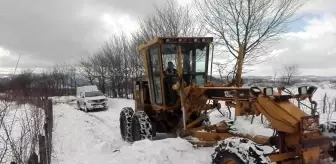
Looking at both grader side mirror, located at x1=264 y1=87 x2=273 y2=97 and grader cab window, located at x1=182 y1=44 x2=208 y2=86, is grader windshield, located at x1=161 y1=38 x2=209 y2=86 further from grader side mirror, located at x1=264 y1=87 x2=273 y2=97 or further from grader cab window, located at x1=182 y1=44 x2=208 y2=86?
grader side mirror, located at x1=264 y1=87 x2=273 y2=97

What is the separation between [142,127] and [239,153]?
4.54m

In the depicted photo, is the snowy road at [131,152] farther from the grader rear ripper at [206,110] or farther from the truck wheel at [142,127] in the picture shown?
the truck wheel at [142,127]

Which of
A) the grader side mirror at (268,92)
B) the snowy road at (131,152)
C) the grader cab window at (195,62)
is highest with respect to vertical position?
the grader cab window at (195,62)

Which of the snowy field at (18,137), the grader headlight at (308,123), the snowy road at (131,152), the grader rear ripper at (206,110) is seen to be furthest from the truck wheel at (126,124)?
the grader headlight at (308,123)

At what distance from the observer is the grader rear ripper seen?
496 cm

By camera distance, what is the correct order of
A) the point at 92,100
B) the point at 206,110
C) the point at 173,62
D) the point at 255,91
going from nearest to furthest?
1. the point at 255,91
2. the point at 206,110
3. the point at 173,62
4. the point at 92,100

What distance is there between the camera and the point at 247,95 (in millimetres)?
5758

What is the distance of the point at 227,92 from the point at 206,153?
147 centimetres

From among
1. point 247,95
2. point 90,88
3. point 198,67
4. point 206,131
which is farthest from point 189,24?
point 247,95

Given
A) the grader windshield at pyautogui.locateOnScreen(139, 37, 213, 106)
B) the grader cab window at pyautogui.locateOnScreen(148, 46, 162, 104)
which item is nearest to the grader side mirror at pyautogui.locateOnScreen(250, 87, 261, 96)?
the grader windshield at pyautogui.locateOnScreen(139, 37, 213, 106)

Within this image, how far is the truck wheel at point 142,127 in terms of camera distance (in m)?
9.06

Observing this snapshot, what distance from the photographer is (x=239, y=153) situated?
16.0 ft

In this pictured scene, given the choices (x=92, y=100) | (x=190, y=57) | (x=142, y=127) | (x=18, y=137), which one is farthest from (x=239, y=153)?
(x=92, y=100)

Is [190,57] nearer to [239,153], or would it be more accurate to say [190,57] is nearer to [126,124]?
[126,124]
